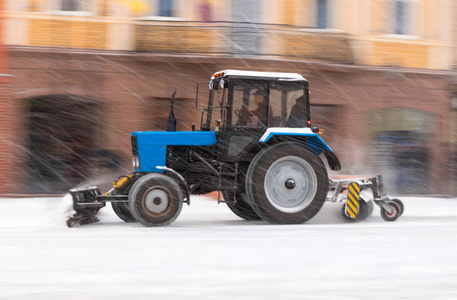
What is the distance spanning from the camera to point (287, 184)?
1043 centimetres

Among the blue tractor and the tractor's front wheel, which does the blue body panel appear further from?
the tractor's front wheel

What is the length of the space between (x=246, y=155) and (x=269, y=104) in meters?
0.81

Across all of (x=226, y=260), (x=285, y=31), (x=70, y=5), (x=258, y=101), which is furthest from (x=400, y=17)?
(x=226, y=260)

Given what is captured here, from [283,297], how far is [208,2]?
516 inches

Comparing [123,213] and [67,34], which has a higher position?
[67,34]

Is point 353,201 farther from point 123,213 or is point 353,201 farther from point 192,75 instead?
point 192,75

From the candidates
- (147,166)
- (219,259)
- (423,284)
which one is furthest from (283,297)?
(147,166)

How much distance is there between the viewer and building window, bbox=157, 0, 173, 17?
57.1 ft

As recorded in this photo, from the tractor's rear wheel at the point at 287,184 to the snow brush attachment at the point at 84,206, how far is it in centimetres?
217

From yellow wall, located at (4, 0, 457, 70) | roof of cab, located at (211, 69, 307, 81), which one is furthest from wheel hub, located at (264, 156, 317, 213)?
yellow wall, located at (4, 0, 457, 70)

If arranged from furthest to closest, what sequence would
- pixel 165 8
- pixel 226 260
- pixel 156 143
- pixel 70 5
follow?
pixel 165 8 < pixel 70 5 < pixel 156 143 < pixel 226 260

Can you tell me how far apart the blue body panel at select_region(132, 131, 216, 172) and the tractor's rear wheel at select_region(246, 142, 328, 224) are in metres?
1.01

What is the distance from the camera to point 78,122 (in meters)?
16.9

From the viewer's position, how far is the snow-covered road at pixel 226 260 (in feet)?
18.0
